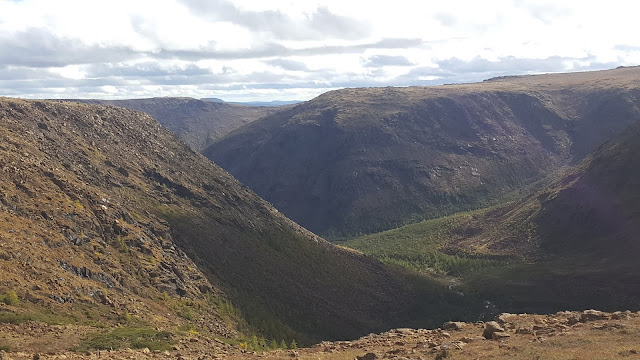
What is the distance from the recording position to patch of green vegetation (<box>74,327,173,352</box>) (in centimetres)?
3356

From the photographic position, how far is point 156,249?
234ft

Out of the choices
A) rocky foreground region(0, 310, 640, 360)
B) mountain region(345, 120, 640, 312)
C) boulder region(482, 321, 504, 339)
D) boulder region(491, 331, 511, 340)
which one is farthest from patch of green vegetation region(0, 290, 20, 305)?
mountain region(345, 120, 640, 312)

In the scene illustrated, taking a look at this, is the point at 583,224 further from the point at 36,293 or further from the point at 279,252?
the point at 36,293

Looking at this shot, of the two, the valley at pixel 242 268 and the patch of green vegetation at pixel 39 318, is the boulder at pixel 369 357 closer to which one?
the valley at pixel 242 268

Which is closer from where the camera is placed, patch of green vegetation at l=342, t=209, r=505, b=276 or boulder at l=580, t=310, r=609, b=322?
boulder at l=580, t=310, r=609, b=322

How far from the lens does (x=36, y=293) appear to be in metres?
42.2

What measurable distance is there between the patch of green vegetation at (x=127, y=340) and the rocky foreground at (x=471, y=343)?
1.12m

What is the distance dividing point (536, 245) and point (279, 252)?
3182 inches

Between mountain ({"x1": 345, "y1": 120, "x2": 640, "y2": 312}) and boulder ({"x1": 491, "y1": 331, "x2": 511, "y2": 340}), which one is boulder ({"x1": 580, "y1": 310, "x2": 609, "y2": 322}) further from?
mountain ({"x1": 345, "y1": 120, "x2": 640, "y2": 312})

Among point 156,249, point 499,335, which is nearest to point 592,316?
point 499,335

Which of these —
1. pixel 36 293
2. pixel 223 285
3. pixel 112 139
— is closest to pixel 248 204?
pixel 112 139

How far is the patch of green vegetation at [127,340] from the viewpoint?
33.6m

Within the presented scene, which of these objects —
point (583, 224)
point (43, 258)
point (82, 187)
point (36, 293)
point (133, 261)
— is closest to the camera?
point (36, 293)

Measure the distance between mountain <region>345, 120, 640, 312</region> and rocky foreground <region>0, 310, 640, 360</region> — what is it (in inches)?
3004
